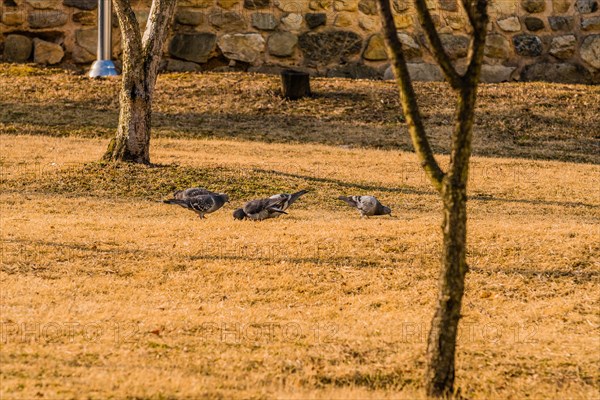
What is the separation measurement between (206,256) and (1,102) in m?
8.90

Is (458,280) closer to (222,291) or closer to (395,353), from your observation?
(395,353)

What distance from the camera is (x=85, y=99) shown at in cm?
1688

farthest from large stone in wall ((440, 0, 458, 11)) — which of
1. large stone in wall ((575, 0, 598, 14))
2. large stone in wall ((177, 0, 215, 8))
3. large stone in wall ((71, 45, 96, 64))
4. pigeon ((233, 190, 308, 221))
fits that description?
pigeon ((233, 190, 308, 221))

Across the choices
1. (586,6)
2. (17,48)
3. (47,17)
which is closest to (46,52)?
(17,48)

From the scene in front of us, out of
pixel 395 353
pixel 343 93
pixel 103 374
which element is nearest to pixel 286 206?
pixel 395 353

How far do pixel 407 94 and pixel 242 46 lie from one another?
42.2 feet

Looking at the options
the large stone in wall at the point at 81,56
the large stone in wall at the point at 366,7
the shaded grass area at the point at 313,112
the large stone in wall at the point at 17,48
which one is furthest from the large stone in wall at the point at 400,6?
the large stone in wall at the point at 17,48

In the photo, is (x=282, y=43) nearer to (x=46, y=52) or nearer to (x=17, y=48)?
(x=46, y=52)

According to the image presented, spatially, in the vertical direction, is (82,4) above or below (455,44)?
above

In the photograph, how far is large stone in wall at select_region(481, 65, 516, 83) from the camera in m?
18.8

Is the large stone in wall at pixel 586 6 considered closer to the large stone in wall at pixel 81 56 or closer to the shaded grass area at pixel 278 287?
the shaded grass area at pixel 278 287

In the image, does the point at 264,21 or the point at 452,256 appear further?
the point at 264,21

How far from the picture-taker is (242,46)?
18422 millimetres

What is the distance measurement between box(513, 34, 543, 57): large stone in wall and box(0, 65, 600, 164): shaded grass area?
73 centimetres
